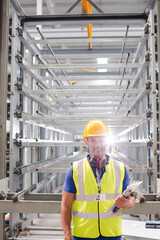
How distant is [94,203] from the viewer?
71.0 inches

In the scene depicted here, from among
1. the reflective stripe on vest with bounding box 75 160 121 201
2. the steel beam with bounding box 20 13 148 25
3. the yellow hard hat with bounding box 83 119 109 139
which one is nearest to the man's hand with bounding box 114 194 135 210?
the reflective stripe on vest with bounding box 75 160 121 201

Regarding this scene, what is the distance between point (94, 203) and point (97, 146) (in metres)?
0.46

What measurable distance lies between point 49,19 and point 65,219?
3.18m

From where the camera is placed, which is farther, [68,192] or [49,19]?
[49,19]

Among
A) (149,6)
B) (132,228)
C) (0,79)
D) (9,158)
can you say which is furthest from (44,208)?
(149,6)

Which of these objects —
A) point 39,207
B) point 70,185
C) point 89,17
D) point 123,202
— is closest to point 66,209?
point 70,185

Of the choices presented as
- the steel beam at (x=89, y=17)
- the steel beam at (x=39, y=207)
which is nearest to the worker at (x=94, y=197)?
the steel beam at (x=39, y=207)

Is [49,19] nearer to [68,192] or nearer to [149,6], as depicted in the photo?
[149,6]

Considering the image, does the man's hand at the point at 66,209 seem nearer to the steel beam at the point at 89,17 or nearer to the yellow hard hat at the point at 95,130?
the yellow hard hat at the point at 95,130

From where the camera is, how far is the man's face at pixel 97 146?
76.7 inches

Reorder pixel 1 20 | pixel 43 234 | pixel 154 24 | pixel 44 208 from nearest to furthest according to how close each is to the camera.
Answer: pixel 44 208 < pixel 1 20 < pixel 154 24 < pixel 43 234

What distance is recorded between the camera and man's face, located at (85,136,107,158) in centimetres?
195

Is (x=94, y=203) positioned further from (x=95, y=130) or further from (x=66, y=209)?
(x=95, y=130)

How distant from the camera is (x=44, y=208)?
2.35m
